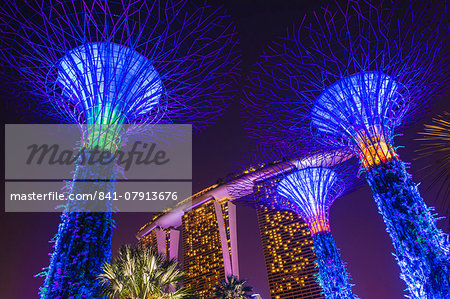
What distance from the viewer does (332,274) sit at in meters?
15.0

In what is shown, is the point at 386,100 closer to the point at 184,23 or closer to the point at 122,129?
the point at 184,23

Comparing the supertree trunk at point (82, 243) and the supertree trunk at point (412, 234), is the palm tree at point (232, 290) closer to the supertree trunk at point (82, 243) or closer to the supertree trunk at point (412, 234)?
the supertree trunk at point (412, 234)

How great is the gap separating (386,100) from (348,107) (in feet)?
4.38

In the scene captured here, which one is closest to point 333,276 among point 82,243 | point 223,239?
point 82,243

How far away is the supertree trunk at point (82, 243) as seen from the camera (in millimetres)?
6141

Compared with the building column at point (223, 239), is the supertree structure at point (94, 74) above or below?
below

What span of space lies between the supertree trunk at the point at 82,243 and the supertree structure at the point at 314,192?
954cm

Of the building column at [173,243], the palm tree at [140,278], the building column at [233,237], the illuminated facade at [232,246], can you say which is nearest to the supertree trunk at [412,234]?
the palm tree at [140,278]

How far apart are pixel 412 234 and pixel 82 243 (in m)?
8.87

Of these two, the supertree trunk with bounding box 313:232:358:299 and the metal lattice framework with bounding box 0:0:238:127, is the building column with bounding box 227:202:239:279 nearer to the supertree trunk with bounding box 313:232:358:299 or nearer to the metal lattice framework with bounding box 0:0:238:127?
the supertree trunk with bounding box 313:232:358:299

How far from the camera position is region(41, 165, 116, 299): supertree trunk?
6.14 metres

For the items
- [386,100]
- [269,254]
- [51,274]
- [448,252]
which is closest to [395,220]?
[448,252]

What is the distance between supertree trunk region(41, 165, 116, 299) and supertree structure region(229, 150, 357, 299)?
31.3ft

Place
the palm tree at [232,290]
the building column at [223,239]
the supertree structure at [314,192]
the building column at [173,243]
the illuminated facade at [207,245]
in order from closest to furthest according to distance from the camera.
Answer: the supertree structure at [314,192] < the palm tree at [232,290] < the building column at [223,239] < the illuminated facade at [207,245] < the building column at [173,243]
